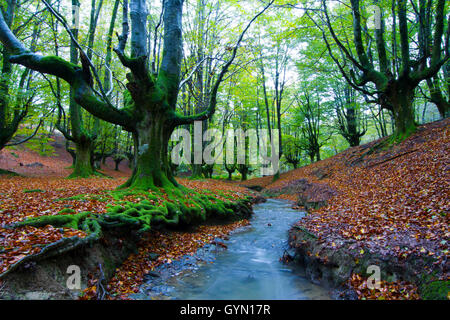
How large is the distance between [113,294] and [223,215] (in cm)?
542

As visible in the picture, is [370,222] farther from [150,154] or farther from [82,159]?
[82,159]

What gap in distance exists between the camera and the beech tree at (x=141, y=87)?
6129 millimetres

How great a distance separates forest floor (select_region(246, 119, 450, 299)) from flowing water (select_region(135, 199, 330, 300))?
692mm

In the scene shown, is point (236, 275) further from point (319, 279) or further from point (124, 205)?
point (124, 205)

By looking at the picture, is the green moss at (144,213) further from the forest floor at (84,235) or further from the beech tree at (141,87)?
the beech tree at (141,87)

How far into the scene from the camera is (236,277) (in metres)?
4.47

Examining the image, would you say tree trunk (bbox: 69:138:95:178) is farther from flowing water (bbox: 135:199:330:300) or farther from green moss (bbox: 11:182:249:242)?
flowing water (bbox: 135:199:330:300)

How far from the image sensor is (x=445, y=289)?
274cm

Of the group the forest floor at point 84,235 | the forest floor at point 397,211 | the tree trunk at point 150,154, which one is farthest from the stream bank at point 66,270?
the forest floor at point 397,211

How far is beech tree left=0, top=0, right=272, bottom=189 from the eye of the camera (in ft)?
20.1

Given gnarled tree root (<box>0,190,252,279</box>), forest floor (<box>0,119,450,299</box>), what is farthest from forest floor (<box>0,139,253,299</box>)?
gnarled tree root (<box>0,190,252,279</box>)

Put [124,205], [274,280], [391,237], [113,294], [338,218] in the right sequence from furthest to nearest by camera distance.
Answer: [338,218] < [124,205] < [274,280] < [391,237] < [113,294]

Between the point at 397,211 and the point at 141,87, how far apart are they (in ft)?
24.5
